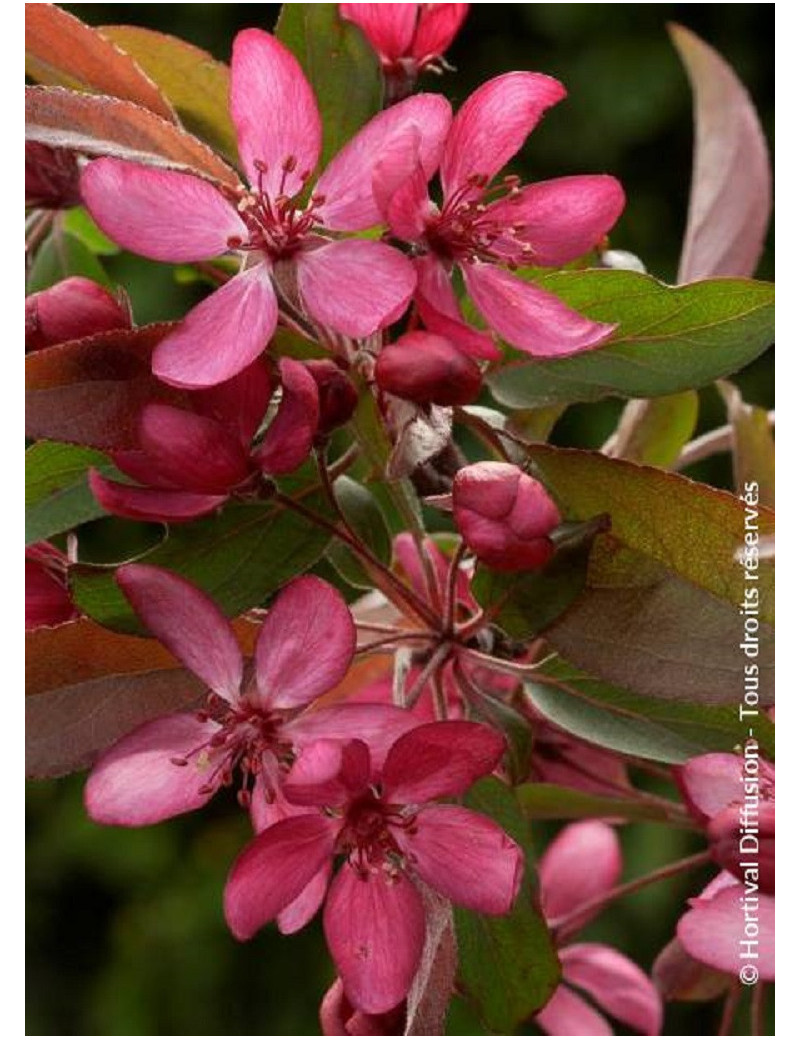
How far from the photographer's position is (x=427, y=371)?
0.58 m

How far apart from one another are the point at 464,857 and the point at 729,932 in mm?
142

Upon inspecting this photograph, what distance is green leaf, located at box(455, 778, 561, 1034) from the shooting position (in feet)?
2.33

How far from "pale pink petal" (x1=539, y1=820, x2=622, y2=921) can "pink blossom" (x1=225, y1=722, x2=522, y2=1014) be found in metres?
0.34

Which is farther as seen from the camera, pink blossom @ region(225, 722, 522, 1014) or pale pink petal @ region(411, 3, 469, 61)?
pale pink petal @ region(411, 3, 469, 61)

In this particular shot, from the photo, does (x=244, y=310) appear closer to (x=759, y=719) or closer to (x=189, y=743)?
(x=189, y=743)

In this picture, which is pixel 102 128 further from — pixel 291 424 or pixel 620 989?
pixel 620 989

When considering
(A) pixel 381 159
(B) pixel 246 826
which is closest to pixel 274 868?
(A) pixel 381 159

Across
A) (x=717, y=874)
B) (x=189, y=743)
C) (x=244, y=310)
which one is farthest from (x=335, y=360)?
(x=717, y=874)

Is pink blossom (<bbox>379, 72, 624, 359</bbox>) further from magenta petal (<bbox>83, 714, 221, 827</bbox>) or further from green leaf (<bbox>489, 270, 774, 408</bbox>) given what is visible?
magenta petal (<bbox>83, 714, 221, 827</bbox>)

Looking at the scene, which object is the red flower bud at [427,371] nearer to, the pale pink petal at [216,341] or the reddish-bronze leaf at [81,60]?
the pale pink petal at [216,341]

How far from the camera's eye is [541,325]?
65 cm

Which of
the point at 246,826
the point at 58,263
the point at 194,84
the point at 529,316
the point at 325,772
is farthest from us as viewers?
the point at 246,826

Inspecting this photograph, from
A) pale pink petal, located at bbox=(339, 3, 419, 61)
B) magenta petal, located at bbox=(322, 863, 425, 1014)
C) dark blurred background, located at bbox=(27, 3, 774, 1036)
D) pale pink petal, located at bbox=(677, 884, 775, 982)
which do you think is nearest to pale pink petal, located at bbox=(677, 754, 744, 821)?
pale pink petal, located at bbox=(677, 884, 775, 982)

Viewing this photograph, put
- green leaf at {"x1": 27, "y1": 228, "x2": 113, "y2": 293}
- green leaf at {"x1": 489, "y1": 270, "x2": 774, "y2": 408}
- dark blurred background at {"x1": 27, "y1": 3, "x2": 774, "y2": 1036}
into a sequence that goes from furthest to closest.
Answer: dark blurred background at {"x1": 27, "y1": 3, "x2": 774, "y2": 1036} < green leaf at {"x1": 27, "y1": 228, "x2": 113, "y2": 293} < green leaf at {"x1": 489, "y1": 270, "x2": 774, "y2": 408}
